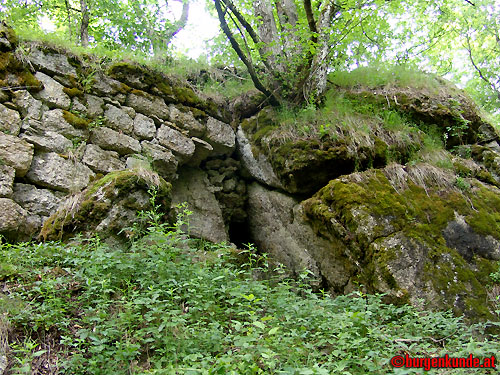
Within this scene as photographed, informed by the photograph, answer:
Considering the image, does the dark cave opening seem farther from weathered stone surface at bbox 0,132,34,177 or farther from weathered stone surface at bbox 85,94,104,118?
weathered stone surface at bbox 0,132,34,177

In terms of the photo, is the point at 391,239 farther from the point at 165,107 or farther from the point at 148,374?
the point at 165,107

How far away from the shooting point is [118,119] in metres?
5.54

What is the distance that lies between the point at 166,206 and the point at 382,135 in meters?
3.87

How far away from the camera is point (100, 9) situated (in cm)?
769

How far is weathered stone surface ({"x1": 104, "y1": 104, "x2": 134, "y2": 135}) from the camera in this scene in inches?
216

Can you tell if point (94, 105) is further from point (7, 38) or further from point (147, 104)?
point (7, 38)

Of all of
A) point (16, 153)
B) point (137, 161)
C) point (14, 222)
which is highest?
point (137, 161)

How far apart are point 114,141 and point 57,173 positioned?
1012 mm

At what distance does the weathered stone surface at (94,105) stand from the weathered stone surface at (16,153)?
1.17m

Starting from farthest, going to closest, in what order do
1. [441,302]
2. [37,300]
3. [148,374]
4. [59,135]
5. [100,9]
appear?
[100,9] < [59,135] < [441,302] < [37,300] < [148,374]

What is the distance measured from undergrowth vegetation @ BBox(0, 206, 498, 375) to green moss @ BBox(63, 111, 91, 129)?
81.3 inches

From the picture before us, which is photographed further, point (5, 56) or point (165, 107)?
point (165, 107)

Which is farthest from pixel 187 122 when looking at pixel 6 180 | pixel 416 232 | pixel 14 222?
pixel 416 232

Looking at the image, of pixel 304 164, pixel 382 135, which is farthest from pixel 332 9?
pixel 304 164
